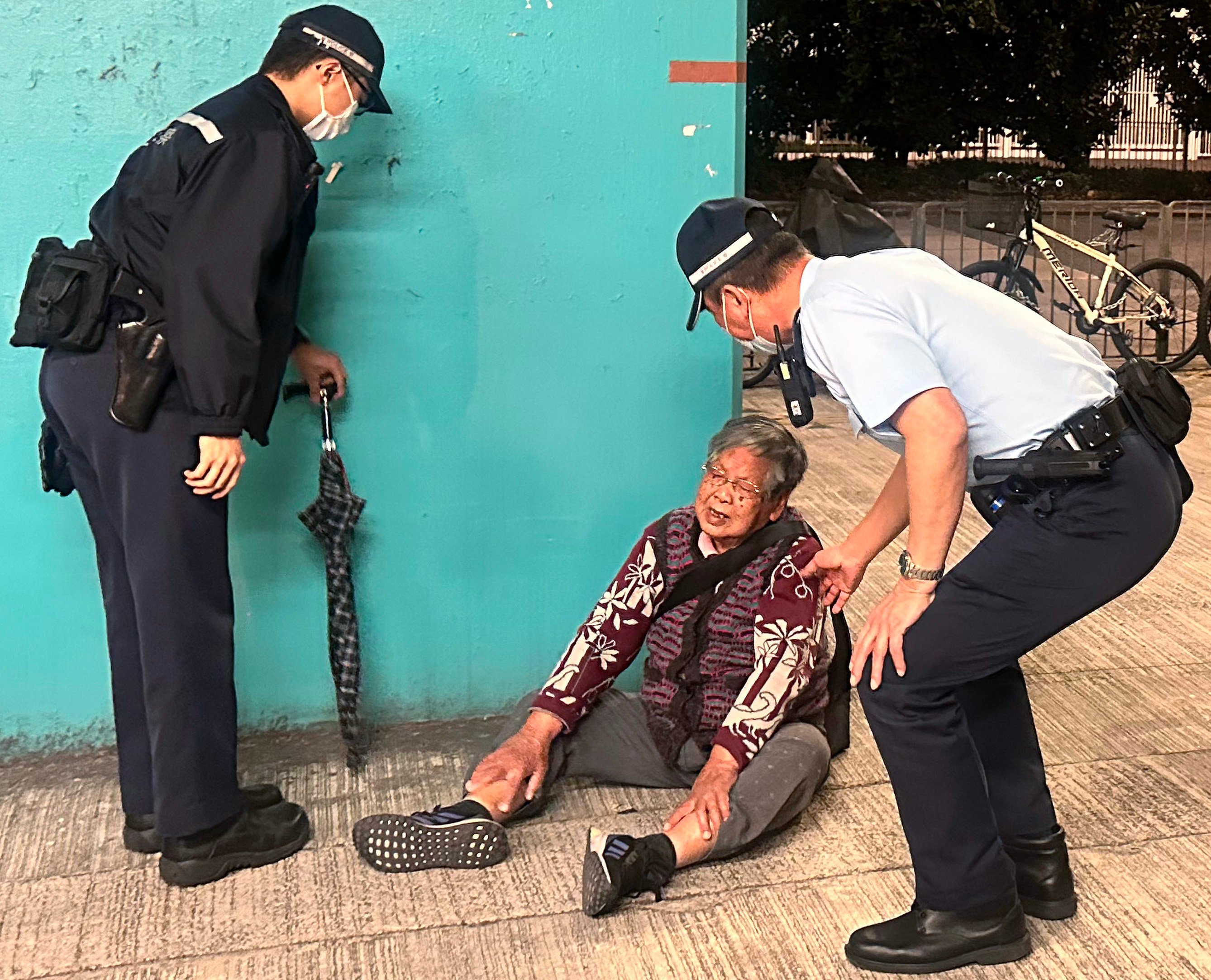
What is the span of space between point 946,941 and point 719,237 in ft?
4.24

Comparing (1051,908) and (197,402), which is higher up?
(197,402)

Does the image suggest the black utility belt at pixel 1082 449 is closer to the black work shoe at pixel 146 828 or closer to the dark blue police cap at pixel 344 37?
the dark blue police cap at pixel 344 37

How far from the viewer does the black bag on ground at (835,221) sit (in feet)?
26.3

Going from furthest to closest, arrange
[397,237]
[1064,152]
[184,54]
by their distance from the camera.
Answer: [1064,152]
[397,237]
[184,54]

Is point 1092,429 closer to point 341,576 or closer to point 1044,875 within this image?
point 1044,875

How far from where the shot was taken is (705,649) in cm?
313

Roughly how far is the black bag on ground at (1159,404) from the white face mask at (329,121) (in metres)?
1.57

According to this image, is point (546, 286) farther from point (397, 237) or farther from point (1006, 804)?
point (1006, 804)

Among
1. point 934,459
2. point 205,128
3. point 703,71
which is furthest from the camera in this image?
point 703,71

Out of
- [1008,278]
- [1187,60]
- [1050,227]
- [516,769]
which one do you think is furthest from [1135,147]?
[516,769]

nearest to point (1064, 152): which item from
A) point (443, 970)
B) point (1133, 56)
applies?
point (1133, 56)

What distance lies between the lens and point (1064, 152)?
1984 centimetres

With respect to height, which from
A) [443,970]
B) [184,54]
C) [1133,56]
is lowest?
[443,970]

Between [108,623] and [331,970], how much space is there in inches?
34.7
